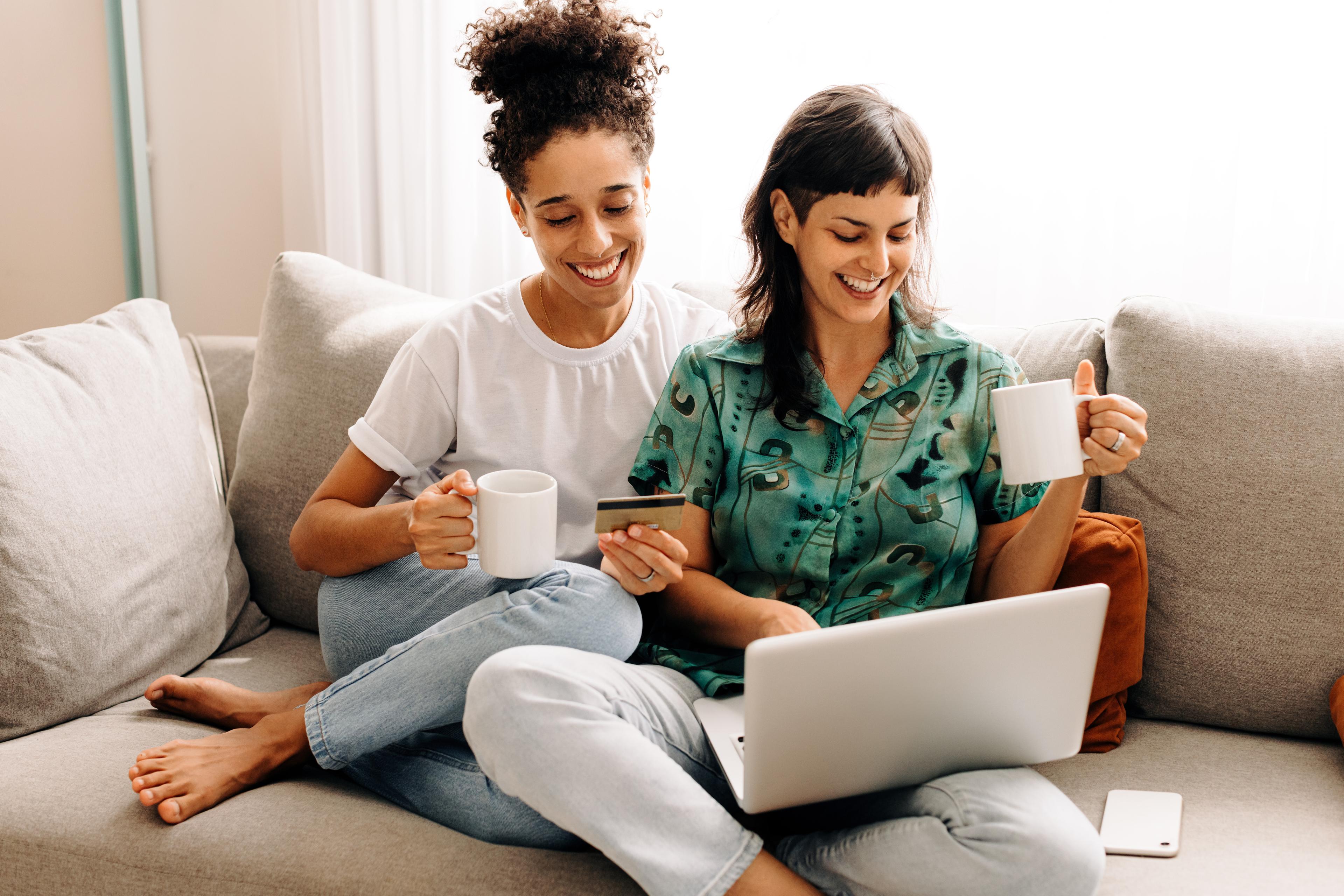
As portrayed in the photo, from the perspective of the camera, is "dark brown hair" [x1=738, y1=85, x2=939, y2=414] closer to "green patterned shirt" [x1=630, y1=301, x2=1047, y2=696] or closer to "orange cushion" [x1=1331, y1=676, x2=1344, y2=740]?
"green patterned shirt" [x1=630, y1=301, x2=1047, y2=696]

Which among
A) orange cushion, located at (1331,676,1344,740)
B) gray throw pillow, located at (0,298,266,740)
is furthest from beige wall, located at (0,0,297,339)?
orange cushion, located at (1331,676,1344,740)

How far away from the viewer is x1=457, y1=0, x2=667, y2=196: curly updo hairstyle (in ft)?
4.45

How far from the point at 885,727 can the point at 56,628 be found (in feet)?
3.52

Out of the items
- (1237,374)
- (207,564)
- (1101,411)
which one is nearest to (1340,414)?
(1237,374)

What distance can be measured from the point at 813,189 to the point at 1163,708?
0.89 metres

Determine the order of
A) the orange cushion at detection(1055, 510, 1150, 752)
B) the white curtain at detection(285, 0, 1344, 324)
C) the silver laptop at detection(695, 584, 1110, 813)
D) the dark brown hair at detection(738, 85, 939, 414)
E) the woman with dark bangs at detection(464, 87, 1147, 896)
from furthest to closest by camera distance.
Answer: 1. the white curtain at detection(285, 0, 1344, 324)
2. the orange cushion at detection(1055, 510, 1150, 752)
3. the dark brown hair at detection(738, 85, 939, 414)
4. the woman with dark bangs at detection(464, 87, 1147, 896)
5. the silver laptop at detection(695, 584, 1110, 813)

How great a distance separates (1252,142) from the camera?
1887 mm

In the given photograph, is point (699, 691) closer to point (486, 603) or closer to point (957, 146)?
point (486, 603)

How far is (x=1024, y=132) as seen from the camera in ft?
6.55

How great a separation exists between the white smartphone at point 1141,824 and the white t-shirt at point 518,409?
29.0 inches

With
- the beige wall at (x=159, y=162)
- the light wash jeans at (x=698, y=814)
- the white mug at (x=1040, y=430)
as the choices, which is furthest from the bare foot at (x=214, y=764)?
the beige wall at (x=159, y=162)

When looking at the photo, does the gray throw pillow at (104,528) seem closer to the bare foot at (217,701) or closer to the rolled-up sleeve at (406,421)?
the bare foot at (217,701)

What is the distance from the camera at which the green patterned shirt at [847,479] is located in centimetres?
133

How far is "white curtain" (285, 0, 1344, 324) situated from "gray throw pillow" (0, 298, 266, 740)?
0.95 m
